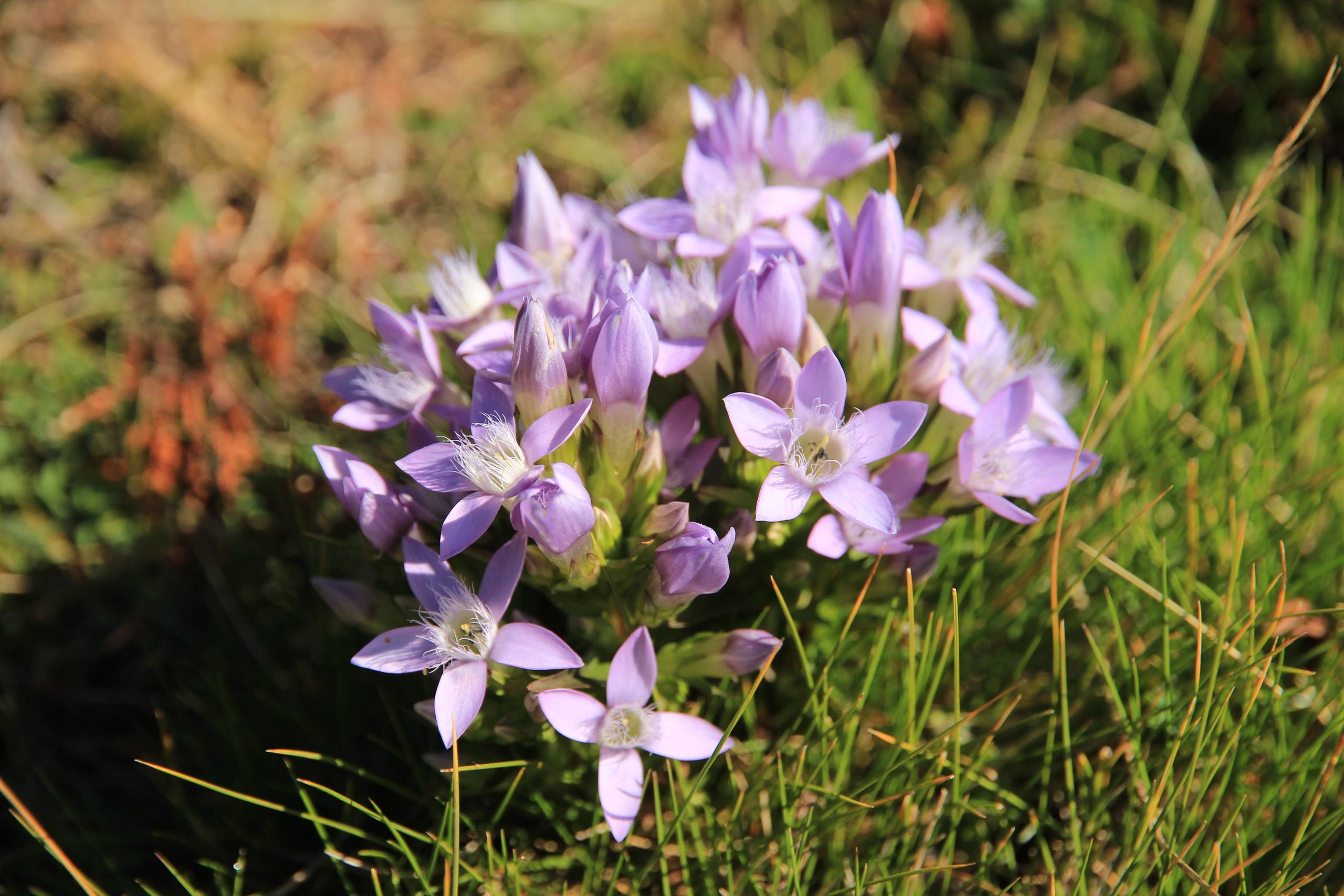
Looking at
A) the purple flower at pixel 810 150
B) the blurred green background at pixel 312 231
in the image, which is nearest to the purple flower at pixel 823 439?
the purple flower at pixel 810 150

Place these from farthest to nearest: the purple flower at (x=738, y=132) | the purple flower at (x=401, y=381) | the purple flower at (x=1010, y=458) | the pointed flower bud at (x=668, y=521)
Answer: the purple flower at (x=738, y=132), the purple flower at (x=401, y=381), the purple flower at (x=1010, y=458), the pointed flower bud at (x=668, y=521)

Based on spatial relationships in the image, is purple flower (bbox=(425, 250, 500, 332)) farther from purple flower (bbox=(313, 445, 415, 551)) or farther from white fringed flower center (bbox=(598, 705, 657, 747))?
white fringed flower center (bbox=(598, 705, 657, 747))

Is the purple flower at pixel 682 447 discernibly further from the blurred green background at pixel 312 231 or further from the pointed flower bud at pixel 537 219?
the blurred green background at pixel 312 231

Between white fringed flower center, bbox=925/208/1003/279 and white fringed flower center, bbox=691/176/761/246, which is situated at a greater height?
white fringed flower center, bbox=691/176/761/246

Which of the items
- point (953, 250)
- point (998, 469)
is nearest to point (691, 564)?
point (998, 469)

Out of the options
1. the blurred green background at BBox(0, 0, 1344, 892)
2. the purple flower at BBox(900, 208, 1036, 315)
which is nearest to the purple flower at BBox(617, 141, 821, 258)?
the purple flower at BBox(900, 208, 1036, 315)

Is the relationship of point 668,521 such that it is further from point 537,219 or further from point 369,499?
point 537,219

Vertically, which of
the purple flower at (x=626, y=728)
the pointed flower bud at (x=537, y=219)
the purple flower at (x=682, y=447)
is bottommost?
the purple flower at (x=626, y=728)
